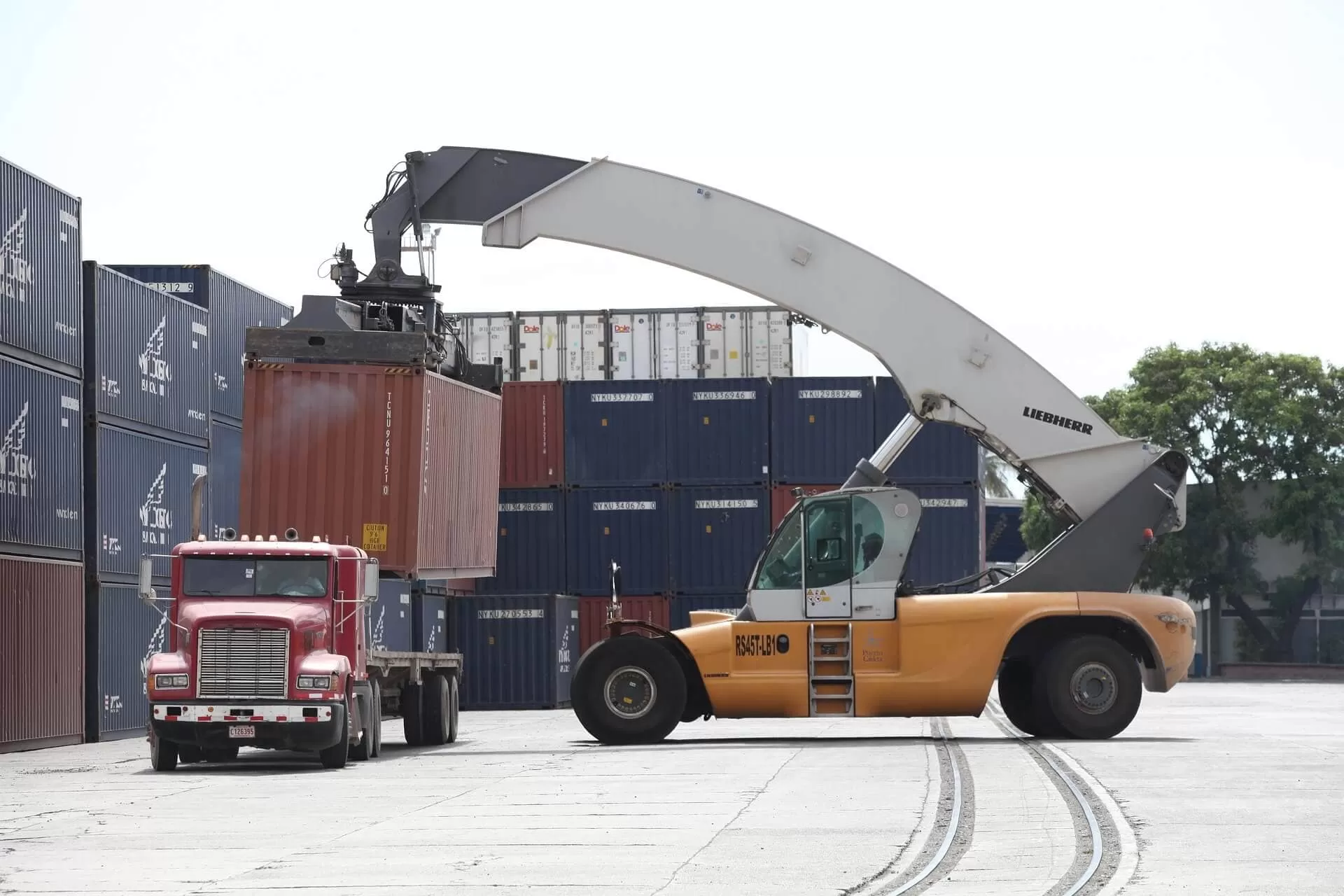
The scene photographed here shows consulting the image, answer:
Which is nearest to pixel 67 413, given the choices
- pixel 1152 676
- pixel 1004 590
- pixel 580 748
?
pixel 580 748

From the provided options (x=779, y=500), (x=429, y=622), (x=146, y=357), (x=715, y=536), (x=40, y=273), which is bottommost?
(x=429, y=622)

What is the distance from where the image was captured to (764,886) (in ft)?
34.8

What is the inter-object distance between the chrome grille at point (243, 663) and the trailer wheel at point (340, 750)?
601 mm

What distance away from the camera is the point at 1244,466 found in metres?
69.2

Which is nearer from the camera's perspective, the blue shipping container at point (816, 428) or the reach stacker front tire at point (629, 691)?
the reach stacker front tire at point (629, 691)

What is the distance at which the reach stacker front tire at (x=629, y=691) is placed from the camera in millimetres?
23109

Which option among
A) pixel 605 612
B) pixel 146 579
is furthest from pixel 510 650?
pixel 146 579

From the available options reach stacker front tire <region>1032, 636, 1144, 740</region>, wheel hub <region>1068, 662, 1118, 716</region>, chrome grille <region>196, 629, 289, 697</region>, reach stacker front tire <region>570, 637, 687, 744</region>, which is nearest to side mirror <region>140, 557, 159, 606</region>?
chrome grille <region>196, 629, 289, 697</region>

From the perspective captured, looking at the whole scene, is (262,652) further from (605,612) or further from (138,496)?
(605,612)

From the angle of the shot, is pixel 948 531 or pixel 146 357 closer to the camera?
pixel 146 357

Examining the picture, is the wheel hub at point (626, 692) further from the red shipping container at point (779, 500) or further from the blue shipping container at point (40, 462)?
the red shipping container at point (779, 500)

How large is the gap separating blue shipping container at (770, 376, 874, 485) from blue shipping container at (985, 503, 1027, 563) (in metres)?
42.7

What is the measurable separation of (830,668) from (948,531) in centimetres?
1764

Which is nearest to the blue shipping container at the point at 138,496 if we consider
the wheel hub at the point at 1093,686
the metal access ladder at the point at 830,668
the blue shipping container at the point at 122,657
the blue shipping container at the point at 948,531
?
the blue shipping container at the point at 122,657
